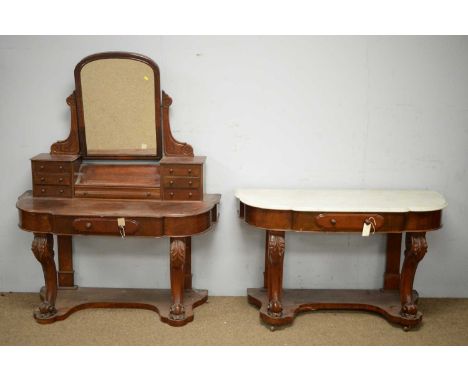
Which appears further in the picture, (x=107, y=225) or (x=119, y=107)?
(x=119, y=107)

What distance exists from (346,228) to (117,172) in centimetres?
179

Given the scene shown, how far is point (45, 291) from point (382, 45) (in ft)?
10.5

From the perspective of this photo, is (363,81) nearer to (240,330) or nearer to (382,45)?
(382,45)

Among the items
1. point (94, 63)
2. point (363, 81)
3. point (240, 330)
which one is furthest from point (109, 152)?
point (363, 81)

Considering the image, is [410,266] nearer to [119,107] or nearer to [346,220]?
[346,220]

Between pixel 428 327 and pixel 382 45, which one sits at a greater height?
pixel 382 45

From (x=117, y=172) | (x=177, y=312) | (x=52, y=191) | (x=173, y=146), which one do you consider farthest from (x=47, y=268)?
(x=173, y=146)

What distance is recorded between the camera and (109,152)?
430 centimetres

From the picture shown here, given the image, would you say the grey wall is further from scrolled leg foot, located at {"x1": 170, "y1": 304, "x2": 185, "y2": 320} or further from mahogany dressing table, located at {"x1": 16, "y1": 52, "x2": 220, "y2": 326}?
scrolled leg foot, located at {"x1": 170, "y1": 304, "x2": 185, "y2": 320}

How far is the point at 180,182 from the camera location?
4121 mm

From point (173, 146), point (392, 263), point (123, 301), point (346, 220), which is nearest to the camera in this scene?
point (346, 220)

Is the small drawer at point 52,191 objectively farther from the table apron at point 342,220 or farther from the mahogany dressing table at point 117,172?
the table apron at point 342,220

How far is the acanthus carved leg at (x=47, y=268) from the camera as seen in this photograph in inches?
158

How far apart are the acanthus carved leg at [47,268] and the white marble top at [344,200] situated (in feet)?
4.74
